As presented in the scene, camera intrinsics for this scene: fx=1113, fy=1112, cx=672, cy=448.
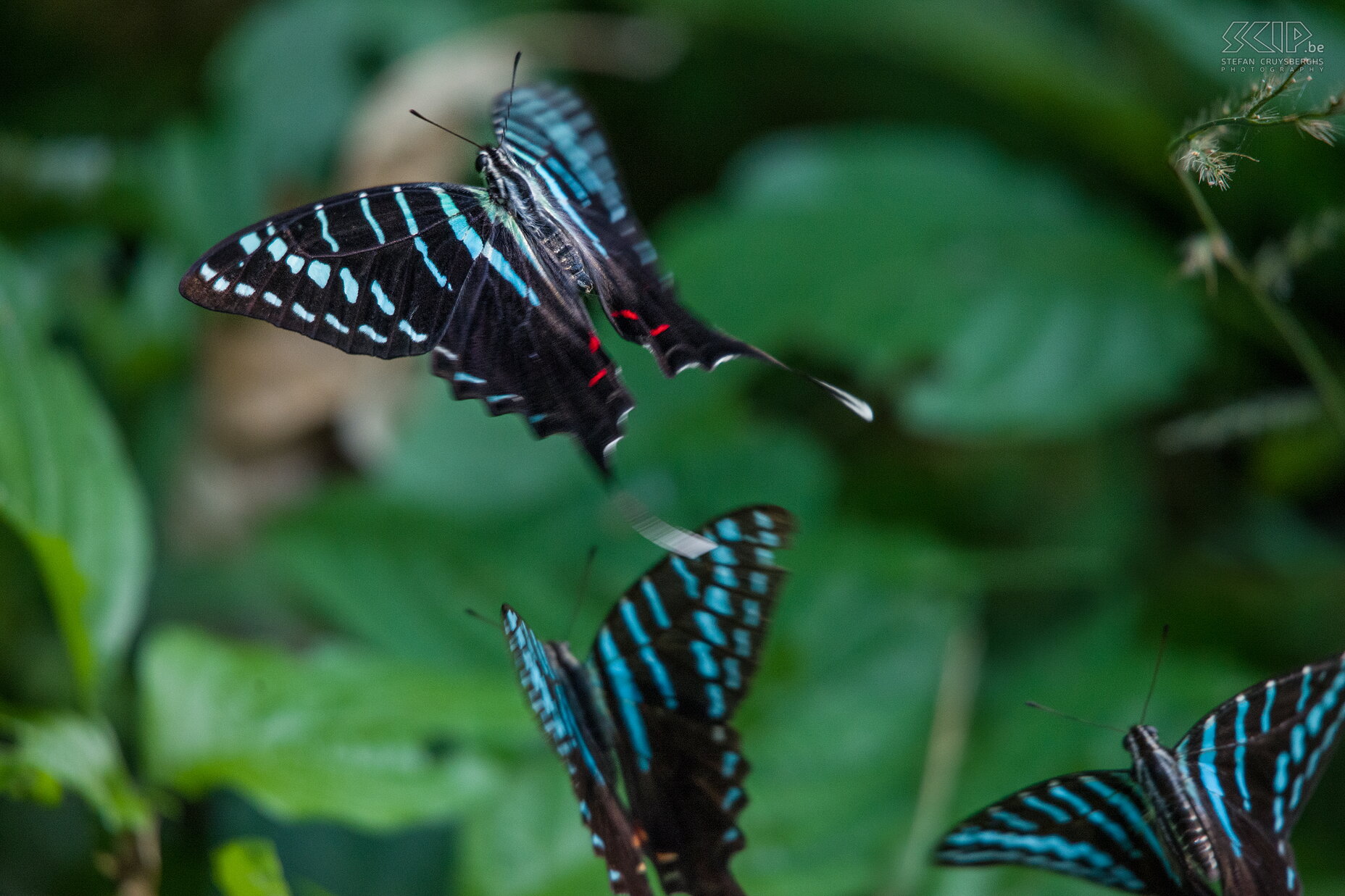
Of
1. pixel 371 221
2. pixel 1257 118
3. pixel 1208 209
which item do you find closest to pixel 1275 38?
pixel 1208 209

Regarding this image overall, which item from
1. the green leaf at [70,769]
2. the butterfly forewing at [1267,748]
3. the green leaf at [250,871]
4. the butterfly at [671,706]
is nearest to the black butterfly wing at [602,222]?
the butterfly at [671,706]

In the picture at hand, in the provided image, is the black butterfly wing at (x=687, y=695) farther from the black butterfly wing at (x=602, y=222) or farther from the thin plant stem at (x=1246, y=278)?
the thin plant stem at (x=1246, y=278)

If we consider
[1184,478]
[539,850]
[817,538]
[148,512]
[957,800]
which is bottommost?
[539,850]

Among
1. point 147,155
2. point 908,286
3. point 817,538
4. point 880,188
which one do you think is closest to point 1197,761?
point 817,538

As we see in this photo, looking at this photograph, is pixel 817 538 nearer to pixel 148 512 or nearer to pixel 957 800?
pixel 957 800

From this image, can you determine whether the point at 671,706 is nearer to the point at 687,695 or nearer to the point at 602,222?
the point at 687,695

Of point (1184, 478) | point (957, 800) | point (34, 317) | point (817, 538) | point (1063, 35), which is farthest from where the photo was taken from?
point (1063, 35)

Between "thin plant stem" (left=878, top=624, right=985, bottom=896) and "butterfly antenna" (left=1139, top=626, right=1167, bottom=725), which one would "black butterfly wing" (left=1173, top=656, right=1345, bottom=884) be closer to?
"butterfly antenna" (left=1139, top=626, right=1167, bottom=725)
